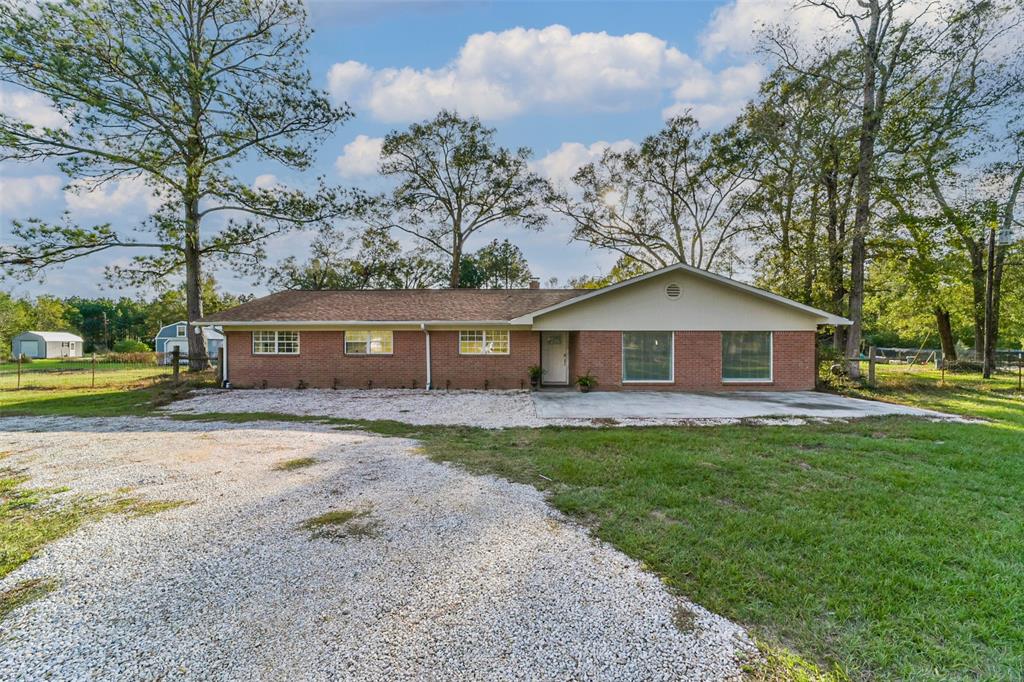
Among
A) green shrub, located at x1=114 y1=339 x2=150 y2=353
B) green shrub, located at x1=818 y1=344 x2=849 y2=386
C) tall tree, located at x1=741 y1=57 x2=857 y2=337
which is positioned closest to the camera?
green shrub, located at x1=818 y1=344 x2=849 y2=386

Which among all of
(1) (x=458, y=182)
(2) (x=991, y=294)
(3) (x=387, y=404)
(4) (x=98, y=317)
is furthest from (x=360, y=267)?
(4) (x=98, y=317)

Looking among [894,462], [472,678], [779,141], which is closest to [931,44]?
[779,141]

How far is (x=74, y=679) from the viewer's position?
2.15 metres

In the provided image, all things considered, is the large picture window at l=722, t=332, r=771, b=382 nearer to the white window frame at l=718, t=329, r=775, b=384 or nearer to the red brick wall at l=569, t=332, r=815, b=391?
the white window frame at l=718, t=329, r=775, b=384

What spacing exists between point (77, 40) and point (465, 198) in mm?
17458

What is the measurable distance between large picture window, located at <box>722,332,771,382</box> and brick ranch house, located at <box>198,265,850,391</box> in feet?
0.11

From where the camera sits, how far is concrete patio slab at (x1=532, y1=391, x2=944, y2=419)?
9.55 m

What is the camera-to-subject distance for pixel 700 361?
13.8 m

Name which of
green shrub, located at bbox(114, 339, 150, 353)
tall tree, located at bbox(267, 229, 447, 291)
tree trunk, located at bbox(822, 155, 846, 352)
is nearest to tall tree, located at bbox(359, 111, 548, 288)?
tall tree, located at bbox(267, 229, 447, 291)

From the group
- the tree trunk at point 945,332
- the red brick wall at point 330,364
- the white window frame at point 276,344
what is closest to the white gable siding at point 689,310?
the red brick wall at point 330,364

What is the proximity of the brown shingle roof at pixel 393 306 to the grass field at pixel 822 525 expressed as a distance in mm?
7498

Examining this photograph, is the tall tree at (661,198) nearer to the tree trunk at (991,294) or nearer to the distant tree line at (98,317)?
the tree trunk at (991,294)

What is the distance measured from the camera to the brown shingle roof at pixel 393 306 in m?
14.5

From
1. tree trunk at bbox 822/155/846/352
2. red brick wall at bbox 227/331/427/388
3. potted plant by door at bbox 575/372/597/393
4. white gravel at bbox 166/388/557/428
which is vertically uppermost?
tree trunk at bbox 822/155/846/352
